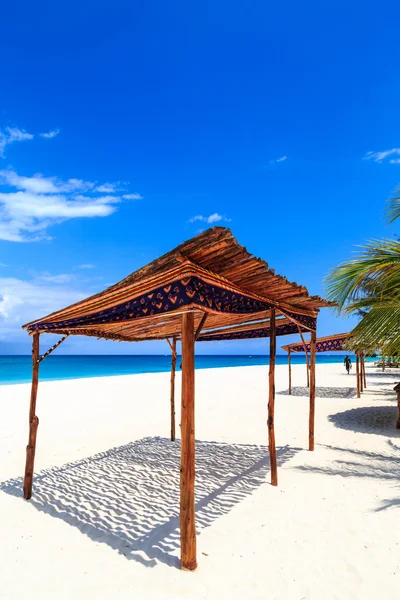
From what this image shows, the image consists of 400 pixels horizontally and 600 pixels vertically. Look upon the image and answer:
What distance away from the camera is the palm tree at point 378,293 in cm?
530

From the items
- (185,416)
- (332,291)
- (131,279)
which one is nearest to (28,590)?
(185,416)

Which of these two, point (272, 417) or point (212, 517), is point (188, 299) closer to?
point (212, 517)

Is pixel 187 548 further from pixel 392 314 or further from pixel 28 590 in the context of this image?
pixel 392 314

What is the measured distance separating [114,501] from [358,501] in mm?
3290

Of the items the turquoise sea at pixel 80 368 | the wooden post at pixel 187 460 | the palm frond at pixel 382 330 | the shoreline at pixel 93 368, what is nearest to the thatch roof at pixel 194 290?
the wooden post at pixel 187 460

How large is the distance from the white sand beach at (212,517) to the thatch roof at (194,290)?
2.45 meters

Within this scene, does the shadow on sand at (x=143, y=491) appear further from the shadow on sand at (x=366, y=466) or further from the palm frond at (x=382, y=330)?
the palm frond at (x=382, y=330)

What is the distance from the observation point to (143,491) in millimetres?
Result: 5672

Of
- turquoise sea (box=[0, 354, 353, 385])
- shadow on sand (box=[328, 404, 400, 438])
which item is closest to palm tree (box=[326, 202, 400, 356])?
shadow on sand (box=[328, 404, 400, 438])

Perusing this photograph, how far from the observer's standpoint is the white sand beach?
337cm

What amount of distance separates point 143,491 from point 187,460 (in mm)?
2423

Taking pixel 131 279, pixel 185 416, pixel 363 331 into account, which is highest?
pixel 131 279

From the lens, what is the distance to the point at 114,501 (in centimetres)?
532

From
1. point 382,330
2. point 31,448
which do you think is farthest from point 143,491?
point 382,330
